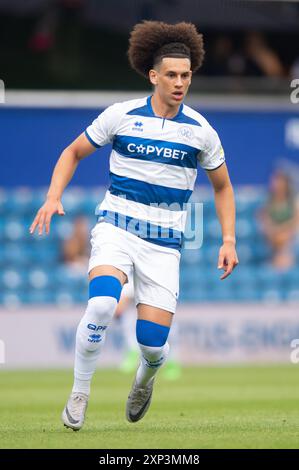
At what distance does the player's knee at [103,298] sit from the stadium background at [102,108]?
37.2 feet

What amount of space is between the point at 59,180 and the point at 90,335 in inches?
43.9

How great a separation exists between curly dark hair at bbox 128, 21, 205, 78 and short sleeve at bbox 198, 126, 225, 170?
0.62m

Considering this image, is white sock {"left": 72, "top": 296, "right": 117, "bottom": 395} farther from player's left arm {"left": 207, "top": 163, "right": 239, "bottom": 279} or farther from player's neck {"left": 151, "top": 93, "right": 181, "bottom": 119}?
player's neck {"left": 151, "top": 93, "right": 181, "bottom": 119}

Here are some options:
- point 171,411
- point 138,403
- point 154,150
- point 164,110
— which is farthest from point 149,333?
point 171,411

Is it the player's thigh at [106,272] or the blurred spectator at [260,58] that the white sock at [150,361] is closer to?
the player's thigh at [106,272]

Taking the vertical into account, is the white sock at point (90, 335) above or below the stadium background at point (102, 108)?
above

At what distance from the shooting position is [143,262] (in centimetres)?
814

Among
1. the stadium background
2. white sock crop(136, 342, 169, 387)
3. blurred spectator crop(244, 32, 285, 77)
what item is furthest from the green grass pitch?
blurred spectator crop(244, 32, 285, 77)

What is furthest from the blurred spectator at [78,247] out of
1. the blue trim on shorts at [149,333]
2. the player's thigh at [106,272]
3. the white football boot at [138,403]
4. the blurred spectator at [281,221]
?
the player's thigh at [106,272]

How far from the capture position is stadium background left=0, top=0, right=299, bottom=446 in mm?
19844

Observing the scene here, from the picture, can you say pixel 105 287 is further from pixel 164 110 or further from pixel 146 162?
pixel 164 110

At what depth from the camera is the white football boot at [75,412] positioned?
775 cm

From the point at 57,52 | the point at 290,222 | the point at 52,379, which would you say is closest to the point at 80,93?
the point at 57,52
